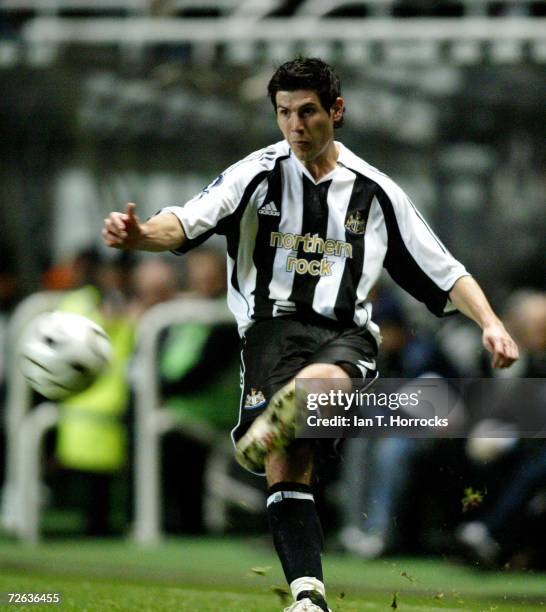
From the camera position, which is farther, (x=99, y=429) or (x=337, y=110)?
(x=99, y=429)

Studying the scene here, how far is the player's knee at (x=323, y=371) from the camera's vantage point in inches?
232

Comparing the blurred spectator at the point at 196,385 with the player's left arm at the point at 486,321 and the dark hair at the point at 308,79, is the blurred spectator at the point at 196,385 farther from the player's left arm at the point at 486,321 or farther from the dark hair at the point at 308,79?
the dark hair at the point at 308,79

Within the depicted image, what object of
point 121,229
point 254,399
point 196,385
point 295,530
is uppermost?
point 121,229

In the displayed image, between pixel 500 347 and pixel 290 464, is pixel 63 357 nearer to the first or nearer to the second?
pixel 290 464

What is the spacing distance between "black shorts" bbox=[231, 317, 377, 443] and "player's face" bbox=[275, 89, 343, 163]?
2.32ft

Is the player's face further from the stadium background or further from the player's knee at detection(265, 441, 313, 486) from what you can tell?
the stadium background

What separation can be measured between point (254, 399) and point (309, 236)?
71 centimetres

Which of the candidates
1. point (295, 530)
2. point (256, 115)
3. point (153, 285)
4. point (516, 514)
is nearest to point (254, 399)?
point (295, 530)

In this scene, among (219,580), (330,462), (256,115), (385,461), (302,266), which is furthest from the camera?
(256,115)

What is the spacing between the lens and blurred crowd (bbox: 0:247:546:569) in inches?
357

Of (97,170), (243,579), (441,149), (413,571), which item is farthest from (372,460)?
(97,170)

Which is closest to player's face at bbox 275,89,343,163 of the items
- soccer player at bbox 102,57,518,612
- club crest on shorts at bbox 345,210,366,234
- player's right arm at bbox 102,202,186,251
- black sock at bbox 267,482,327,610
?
soccer player at bbox 102,57,518,612

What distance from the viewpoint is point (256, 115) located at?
11.0 metres

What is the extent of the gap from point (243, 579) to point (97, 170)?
4.12 metres
